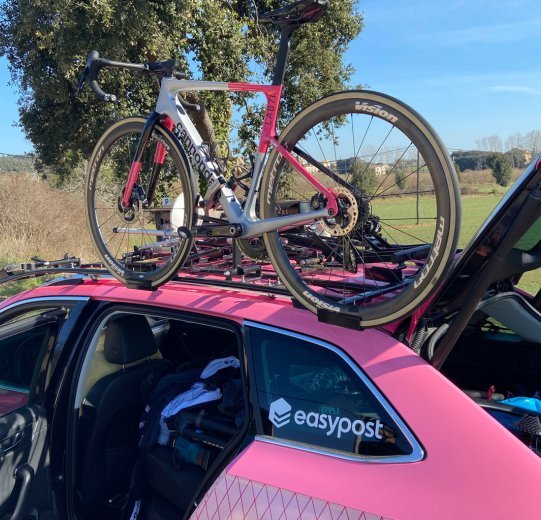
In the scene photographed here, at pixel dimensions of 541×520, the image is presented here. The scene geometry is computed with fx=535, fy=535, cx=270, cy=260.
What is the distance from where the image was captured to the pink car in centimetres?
145

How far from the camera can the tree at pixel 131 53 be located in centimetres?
917

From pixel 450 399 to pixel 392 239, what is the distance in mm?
1288

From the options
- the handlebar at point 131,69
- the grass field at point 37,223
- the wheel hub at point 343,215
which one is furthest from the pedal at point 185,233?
the grass field at point 37,223

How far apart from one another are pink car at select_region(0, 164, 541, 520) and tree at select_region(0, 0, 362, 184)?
7.45 metres

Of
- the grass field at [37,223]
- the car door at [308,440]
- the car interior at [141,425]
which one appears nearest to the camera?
the car door at [308,440]

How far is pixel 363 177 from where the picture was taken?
2291mm

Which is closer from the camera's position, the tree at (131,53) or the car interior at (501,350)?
the car interior at (501,350)

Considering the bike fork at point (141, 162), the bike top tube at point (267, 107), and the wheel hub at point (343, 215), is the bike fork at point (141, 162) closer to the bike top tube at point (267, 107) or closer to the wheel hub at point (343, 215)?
the bike top tube at point (267, 107)

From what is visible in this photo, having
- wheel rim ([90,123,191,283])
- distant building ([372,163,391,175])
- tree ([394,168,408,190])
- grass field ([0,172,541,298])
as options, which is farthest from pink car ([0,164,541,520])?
grass field ([0,172,541,298])

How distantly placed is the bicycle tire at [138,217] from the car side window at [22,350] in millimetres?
395

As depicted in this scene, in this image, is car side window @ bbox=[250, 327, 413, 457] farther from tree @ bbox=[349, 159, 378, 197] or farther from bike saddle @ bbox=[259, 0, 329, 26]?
bike saddle @ bbox=[259, 0, 329, 26]

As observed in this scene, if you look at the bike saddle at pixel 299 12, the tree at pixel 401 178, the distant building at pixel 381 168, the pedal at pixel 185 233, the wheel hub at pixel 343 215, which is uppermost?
the bike saddle at pixel 299 12

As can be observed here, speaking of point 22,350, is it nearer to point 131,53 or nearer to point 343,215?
point 343,215

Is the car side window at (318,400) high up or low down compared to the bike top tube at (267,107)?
down
